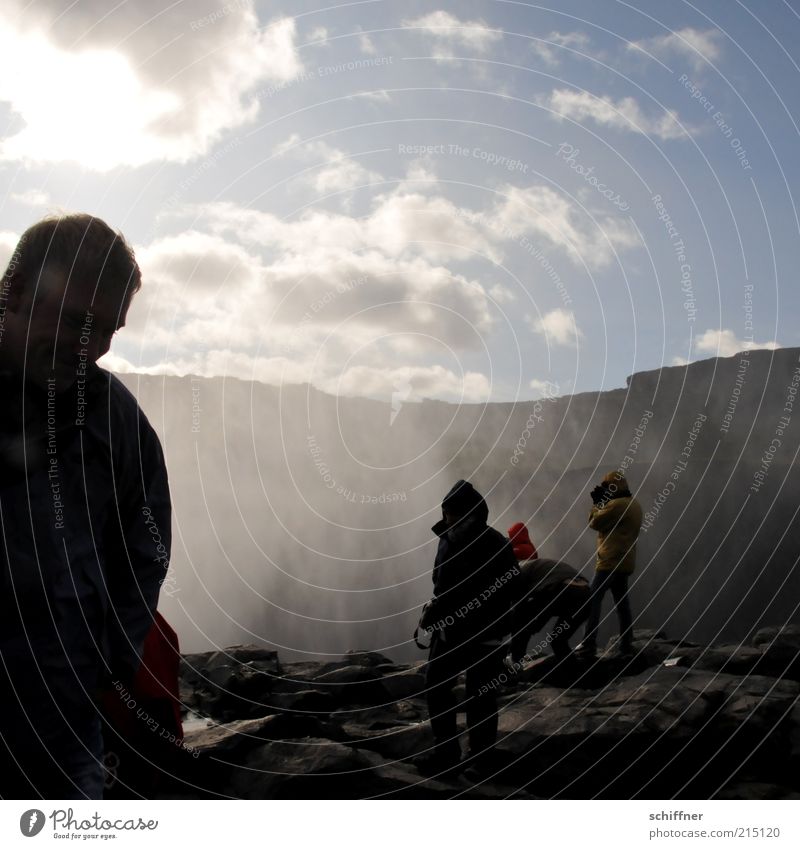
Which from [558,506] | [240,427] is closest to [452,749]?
[558,506]

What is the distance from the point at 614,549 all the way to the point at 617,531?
0.26 meters

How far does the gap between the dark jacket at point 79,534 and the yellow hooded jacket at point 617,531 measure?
7790mm

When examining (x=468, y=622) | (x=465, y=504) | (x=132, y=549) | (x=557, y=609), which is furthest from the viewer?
(x=557, y=609)

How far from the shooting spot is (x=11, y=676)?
2326 millimetres

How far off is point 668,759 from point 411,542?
3631cm

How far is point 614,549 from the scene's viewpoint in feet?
31.4

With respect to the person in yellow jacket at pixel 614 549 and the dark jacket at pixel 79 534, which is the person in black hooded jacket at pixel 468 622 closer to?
the person in yellow jacket at pixel 614 549

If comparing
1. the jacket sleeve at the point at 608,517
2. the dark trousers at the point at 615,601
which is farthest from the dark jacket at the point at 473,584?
the jacket sleeve at the point at 608,517

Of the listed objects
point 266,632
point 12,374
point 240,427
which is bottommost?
point 266,632

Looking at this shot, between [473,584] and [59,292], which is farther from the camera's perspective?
[473,584]

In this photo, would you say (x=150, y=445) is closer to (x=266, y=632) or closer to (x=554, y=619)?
(x=554, y=619)

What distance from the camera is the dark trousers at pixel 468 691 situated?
→ 687 centimetres

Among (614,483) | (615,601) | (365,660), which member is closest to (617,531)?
(614,483)

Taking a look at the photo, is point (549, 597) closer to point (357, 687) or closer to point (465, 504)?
point (357, 687)
